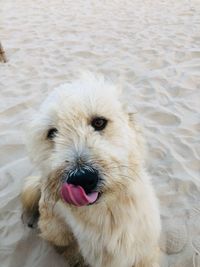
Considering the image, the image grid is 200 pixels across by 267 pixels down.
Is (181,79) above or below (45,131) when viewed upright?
below

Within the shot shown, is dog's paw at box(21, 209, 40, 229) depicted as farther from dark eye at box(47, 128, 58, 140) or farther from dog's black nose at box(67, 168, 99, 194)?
dog's black nose at box(67, 168, 99, 194)

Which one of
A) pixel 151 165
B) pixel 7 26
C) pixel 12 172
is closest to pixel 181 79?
pixel 151 165

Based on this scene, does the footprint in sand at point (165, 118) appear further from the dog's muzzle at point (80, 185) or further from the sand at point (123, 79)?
the dog's muzzle at point (80, 185)

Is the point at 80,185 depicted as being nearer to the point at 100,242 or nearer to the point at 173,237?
the point at 100,242

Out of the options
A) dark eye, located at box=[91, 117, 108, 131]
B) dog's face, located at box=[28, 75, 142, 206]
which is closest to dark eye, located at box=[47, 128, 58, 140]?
dog's face, located at box=[28, 75, 142, 206]

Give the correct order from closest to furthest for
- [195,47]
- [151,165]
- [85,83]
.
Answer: [85,83] → [151,165] → [195,47]

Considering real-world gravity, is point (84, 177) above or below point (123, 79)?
above

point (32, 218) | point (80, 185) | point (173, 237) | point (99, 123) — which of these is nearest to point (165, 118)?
point (173, 237)

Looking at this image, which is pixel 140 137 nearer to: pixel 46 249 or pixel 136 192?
pixel 136 192
